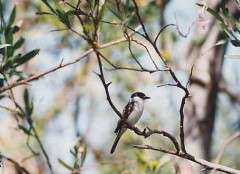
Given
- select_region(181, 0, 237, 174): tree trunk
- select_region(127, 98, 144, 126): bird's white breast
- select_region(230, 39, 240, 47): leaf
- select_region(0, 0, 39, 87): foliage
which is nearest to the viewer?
select_region(230, 39, 240, 47): leaf

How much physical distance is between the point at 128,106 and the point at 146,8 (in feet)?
4.62

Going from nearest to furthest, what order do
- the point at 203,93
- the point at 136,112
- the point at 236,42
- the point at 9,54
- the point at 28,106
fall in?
1. the point at 236,42
2. the point at 9,54
3. the point at 28,106
4. the point at 136,112
5. the point at 203,93

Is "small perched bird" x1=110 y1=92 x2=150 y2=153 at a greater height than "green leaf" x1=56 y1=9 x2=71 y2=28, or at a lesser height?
lesser

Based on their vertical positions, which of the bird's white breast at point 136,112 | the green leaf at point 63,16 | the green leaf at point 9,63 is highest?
the green leaf at point 63,16

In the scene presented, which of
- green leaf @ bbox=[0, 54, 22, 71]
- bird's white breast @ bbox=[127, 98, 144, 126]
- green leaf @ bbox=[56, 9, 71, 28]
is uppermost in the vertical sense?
green leaf @ bbox=[56, 9, 71, 28]

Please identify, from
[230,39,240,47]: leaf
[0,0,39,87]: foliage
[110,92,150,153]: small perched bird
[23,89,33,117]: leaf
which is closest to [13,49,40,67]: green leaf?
[0,0,39,87]: foliage

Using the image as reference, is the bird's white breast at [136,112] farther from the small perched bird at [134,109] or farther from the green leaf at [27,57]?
the green leaf at [27,57]

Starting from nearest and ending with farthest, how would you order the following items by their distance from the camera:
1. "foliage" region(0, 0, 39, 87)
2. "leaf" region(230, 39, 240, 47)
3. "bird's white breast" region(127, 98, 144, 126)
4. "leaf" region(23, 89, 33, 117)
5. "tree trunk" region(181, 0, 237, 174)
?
"leaf" region(230, 39, 240, 47) < "foliage" region(0, 0, 39, 87) < "leaf" region(23, 89, 33, 117) < "bird's white breast" region(127, 98, 144, 126) < "tree trunk" region(181, 0, 237, 174)

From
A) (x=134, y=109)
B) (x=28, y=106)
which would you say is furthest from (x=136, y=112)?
(x=28, y=106)

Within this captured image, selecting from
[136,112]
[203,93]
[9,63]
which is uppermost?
[9,63]

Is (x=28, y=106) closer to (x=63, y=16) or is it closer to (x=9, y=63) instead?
(x=9, y=63)

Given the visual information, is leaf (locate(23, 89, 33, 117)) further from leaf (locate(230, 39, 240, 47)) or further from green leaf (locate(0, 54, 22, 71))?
leaf (locate(230, 39, 240, 47))

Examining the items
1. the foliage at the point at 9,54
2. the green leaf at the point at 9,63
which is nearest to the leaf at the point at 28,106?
the foliage at the point at 9,54

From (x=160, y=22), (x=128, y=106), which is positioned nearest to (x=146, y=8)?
(x=160, y=22)
